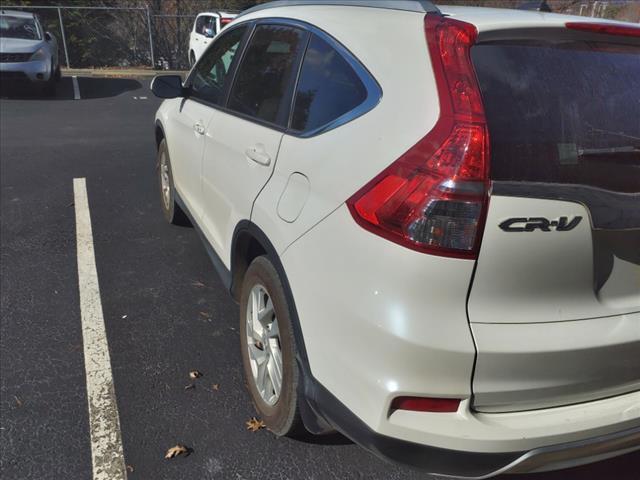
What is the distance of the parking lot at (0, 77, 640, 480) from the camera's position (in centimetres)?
239

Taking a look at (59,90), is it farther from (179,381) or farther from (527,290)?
(527,290)

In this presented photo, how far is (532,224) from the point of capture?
155 cm

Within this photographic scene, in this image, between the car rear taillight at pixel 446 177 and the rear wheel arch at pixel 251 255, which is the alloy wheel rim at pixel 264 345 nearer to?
the rear wheel arch at pixel 251 255

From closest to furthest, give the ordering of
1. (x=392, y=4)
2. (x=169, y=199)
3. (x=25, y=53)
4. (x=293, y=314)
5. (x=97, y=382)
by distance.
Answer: (x=392, y=4), (x=293, y=314), (x=97, y=382), (x=169, y=199), (x=25, y=53)

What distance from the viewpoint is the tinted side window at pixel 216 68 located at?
10.7ft

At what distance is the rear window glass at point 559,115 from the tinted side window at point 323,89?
0.47 meters

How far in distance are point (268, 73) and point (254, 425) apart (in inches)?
67.4

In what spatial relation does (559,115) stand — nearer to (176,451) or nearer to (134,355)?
(176,451)

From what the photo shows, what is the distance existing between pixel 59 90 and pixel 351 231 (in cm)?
1382

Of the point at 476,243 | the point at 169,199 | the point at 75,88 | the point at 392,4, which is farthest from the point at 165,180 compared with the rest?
the point at 75,88

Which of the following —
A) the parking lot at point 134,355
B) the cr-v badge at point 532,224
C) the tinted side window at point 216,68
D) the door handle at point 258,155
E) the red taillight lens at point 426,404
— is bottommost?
the parking lot at point 134,355

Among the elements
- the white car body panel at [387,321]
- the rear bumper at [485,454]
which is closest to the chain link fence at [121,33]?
the white car body panel at [387,321]

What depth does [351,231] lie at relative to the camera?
172 cm

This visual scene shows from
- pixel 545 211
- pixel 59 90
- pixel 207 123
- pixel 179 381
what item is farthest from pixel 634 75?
pixel 59 90
